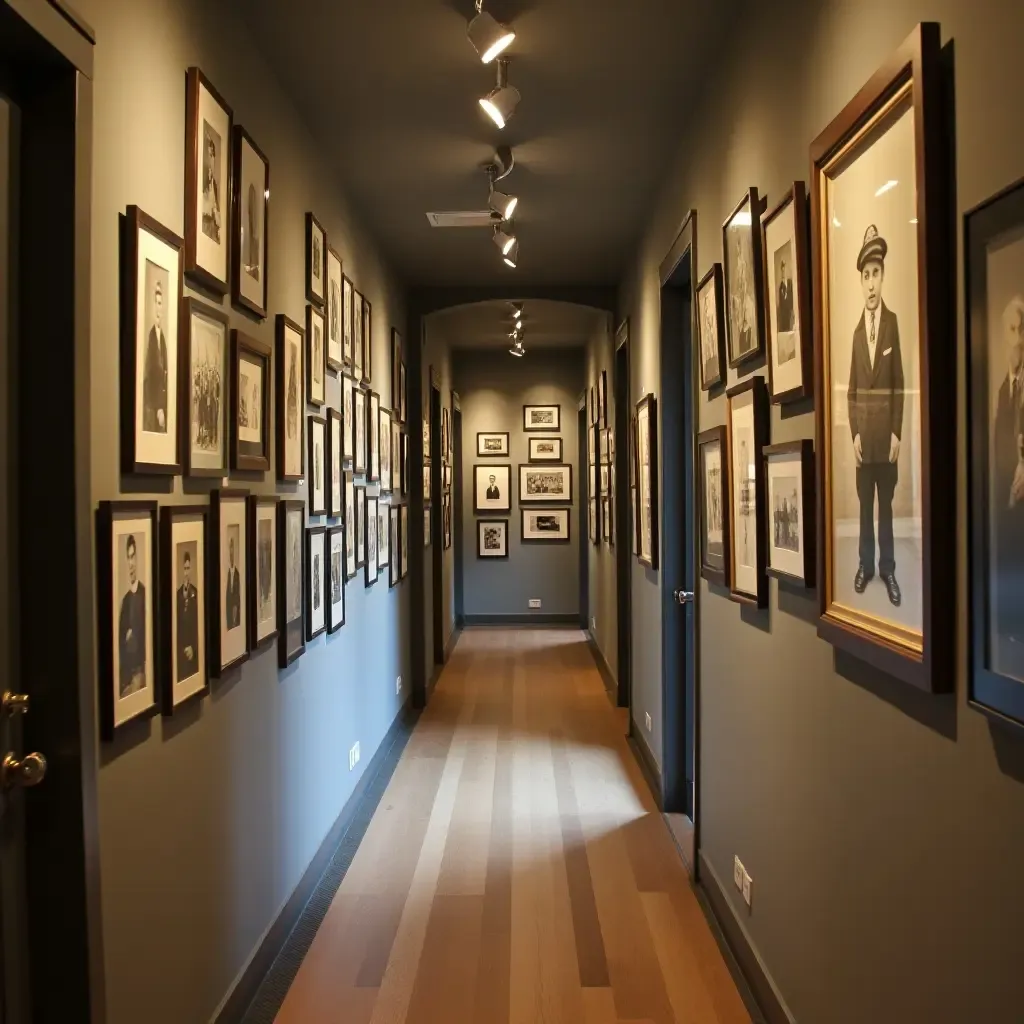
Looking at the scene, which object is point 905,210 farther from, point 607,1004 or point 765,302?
→ point 607,1004

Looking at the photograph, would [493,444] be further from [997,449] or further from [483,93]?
[997,449]

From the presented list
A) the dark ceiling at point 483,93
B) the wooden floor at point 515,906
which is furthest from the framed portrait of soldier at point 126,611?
the dark ceiling at point 483,93

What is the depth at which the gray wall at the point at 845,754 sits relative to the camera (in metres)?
1.27

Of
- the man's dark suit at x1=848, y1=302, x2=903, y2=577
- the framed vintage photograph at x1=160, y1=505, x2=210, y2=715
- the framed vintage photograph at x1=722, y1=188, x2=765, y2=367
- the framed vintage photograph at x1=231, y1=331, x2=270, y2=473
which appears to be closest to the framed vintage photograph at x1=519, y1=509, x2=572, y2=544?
the framed vintage photograph at x1=722, y1=188, x2=765, y2=367

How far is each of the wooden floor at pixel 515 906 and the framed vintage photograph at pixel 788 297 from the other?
171 cm

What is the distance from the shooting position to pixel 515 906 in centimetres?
326

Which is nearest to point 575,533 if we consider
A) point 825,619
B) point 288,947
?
point 288,947

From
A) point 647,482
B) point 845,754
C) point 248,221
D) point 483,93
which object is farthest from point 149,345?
point 647,482

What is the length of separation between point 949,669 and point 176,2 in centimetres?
216

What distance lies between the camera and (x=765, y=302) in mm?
2398

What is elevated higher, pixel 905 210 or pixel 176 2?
pixel 176 2

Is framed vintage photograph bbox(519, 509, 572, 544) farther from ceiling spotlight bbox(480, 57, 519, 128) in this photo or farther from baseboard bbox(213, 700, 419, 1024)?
ceiling spotlight bbox(480, 57, 519, 128)

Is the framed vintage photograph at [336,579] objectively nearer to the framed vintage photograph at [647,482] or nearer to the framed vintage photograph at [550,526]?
the framed vintage photograph at [647,482]

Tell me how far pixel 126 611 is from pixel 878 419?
4.81 ft
